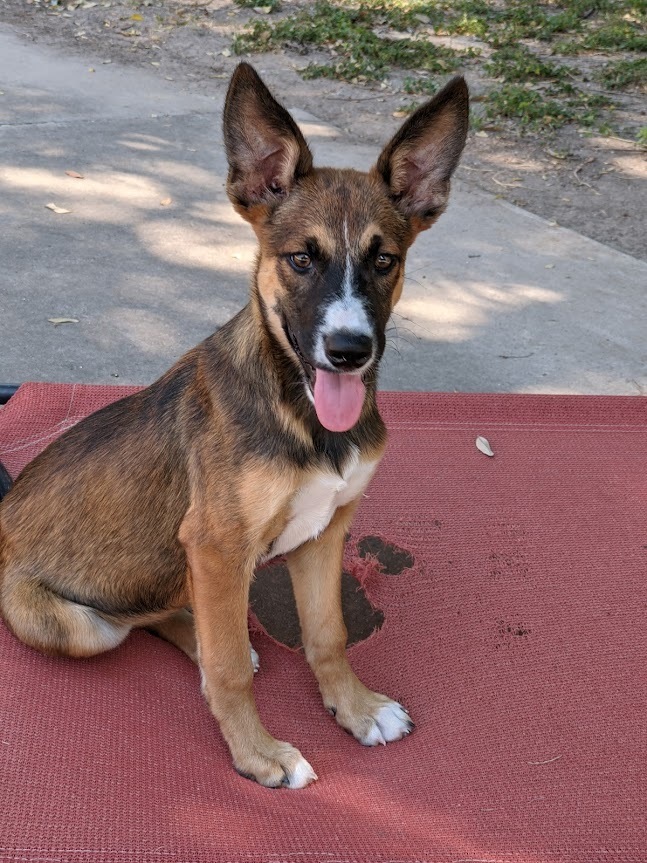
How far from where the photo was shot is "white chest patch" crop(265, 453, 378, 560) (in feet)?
8.78

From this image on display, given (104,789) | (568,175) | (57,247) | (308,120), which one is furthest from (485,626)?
(308,120)

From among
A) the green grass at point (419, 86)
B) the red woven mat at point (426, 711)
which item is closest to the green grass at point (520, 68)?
the green grass at point (419, 86)

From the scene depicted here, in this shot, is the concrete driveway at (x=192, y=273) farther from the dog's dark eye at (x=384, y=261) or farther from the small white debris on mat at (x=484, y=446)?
the dog's dark eye at (x=384, y=261)

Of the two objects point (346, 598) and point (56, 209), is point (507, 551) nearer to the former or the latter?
point (346, 598)

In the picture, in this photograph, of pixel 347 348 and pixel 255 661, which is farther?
pixel 255 661

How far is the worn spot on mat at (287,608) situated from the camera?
350cm

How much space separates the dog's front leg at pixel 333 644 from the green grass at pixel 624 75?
398 inches

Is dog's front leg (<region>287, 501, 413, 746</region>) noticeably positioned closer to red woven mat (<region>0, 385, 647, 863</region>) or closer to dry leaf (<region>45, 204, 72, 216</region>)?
red woven mat (<region>0, 385, 647, 863</region>)

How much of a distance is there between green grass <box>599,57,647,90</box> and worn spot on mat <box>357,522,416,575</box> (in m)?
9.34

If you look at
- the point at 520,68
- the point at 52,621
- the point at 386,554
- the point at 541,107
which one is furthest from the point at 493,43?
the point at 52,621

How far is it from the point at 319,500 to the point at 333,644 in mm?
604

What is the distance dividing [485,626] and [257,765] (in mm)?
1123

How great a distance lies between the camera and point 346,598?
3699 mm

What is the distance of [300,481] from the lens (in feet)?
8.67
